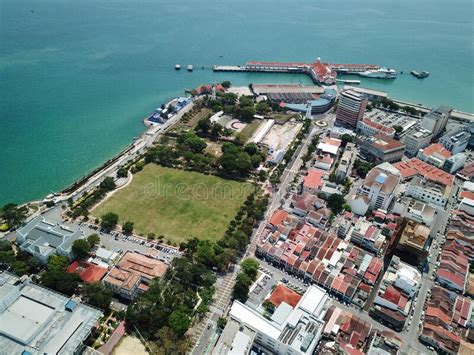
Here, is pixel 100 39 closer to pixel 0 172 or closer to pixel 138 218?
pixel 0 172

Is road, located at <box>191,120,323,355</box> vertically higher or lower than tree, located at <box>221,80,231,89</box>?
lower

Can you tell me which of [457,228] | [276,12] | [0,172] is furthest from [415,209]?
[276,12]

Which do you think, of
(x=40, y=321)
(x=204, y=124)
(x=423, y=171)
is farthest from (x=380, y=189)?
(x=40, y=321)

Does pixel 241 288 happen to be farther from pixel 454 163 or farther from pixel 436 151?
pixel 436 151

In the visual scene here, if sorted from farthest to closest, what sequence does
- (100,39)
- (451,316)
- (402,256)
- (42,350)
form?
1. (100,39)
2. (402,256)
3. (451,316)
4. (42,350)

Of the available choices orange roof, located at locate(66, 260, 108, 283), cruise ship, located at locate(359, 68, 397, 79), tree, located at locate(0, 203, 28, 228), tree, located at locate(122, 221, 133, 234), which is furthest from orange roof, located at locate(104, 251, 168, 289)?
cruise ship, located at locate(359, 68, 397, 79)

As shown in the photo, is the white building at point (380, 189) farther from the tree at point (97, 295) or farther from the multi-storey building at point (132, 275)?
the tree at point (97, 295)

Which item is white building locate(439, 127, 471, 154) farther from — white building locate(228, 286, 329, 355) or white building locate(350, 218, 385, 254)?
white building locate(228, 286, 329, 355)
